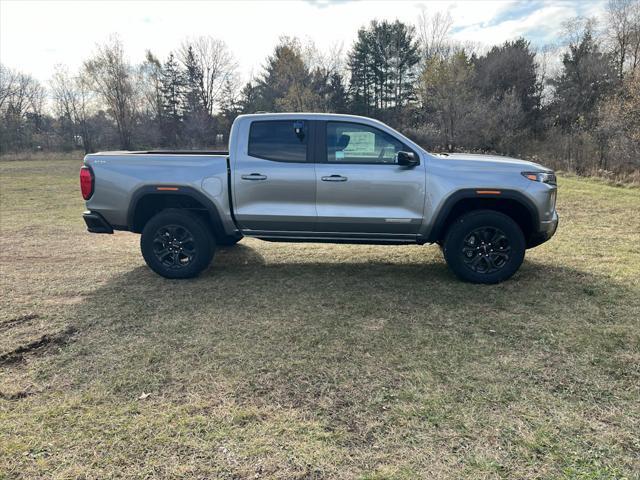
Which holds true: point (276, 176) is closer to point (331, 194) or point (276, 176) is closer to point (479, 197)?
point (331, 194)

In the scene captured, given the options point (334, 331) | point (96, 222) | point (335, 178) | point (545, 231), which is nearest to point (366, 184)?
point (335, 178)

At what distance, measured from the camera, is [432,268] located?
5582mm

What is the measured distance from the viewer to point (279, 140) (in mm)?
4906

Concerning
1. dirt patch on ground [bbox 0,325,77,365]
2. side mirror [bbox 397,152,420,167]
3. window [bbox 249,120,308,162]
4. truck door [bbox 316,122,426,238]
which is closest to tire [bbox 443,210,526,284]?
truck door [bbox 316,122,426,238]

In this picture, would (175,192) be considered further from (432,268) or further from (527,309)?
(527,309)

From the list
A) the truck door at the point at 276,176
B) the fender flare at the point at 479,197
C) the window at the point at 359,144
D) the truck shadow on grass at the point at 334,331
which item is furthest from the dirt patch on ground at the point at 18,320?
the fender flare at the point at 479,197

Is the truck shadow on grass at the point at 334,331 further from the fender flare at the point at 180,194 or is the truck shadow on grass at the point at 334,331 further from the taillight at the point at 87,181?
the taillight at the point at 87,181

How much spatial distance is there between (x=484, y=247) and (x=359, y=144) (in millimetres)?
1863

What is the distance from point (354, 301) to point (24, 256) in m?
A: 5.27

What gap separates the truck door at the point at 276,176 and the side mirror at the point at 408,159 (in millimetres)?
991

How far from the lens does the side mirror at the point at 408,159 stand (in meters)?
4.61

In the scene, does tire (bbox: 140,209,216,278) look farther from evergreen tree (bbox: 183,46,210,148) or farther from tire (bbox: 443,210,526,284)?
evergreen tree (bbox: 183,46,210,148)

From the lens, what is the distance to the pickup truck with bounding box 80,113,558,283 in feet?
15.3

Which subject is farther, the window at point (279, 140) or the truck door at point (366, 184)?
the window at point (279, 140)
